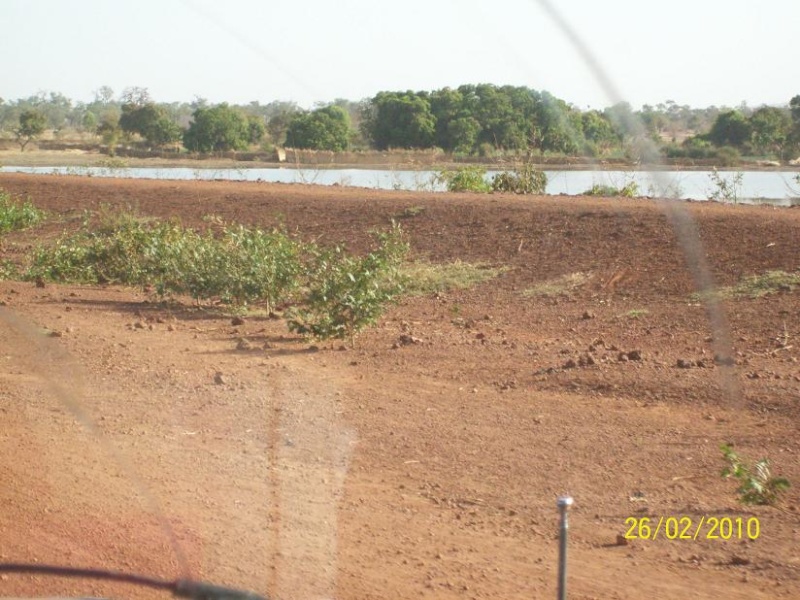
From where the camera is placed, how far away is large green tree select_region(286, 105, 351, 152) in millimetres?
20406

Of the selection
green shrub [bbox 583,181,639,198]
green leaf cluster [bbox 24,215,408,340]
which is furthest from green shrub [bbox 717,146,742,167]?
green leaf cluster [bbox 24,215,408,340]

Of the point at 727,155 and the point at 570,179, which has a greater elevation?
the point at 727,155

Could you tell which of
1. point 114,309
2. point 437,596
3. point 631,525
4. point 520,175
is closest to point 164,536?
point 437,596

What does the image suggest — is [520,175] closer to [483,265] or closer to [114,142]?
[483,265]

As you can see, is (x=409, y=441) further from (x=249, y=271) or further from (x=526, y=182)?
(x=526, y=182)

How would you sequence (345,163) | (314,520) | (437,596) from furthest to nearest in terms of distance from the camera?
(345,163), (314,520), (437,596)

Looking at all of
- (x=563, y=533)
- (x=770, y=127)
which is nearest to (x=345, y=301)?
(x=563, y=533)

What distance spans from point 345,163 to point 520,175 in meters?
9.14

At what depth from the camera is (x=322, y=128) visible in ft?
68.3

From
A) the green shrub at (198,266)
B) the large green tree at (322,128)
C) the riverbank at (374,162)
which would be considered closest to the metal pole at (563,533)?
the green shrub at (198,266)

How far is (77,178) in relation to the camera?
90.8 ft

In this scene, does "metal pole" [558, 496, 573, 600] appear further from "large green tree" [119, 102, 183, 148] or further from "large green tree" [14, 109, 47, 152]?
"large green tree" [14, 109, 47, 152]

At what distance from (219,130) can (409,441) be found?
97.7ft
